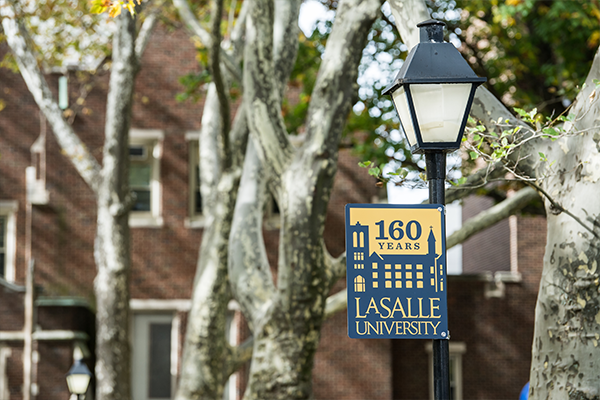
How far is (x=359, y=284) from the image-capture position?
3.82 metres

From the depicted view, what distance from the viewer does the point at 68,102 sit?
17.7 meters

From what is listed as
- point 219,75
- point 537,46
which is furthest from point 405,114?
point 537,46

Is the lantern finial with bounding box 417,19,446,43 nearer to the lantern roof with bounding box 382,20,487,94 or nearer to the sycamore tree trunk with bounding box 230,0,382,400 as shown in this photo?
the lantern roof with bounding box 382,20,487,94

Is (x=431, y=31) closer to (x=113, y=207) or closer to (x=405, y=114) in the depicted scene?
(x=405, y=114)

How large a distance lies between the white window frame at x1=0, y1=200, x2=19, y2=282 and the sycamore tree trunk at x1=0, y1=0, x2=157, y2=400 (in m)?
7.04

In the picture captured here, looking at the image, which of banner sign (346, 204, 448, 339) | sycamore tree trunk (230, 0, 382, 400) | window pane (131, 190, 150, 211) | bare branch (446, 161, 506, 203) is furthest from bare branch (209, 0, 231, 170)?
window pane (131, 190, 150, 211)

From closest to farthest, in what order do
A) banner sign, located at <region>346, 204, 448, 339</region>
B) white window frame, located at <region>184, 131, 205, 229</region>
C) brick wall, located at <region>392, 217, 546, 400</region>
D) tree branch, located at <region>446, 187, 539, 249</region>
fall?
banner sign, located at <region>346, 204, 448, 339</region> → tree branch, located at <region>446, 187, 539, 249</region> → white window frame, located at <region>184, 131, 205, 229</region> → brick wall, located at <region>392, 217, 546, 400</region>

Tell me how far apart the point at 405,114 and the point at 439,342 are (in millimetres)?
1239

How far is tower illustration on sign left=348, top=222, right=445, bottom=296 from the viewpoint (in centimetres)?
382

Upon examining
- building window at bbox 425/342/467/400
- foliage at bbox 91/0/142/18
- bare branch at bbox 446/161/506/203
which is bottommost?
building window at bbox 425/342/467/400

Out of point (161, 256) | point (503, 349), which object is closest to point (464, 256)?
point (503, 349)

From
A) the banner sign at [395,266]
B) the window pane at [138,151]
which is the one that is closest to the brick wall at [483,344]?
the window pane at [138,151]

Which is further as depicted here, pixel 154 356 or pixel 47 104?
pixel 154 356

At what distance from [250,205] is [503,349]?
38.3 feet
